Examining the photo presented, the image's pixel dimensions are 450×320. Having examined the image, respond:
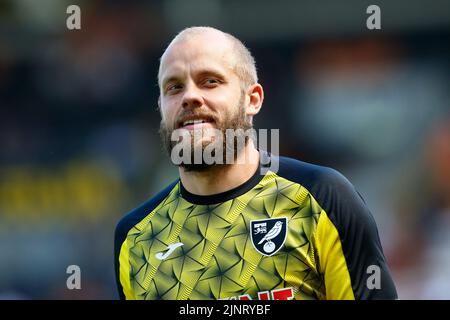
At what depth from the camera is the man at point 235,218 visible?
2561 mm

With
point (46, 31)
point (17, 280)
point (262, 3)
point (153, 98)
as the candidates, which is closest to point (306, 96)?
point (262, 3)

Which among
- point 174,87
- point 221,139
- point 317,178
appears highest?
point 174,87

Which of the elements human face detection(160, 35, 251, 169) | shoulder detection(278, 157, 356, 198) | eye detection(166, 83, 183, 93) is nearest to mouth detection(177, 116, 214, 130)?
human face detection(160, 35, 251, 169)

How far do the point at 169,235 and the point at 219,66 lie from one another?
77 centimetres

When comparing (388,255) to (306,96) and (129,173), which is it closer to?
(306,96)

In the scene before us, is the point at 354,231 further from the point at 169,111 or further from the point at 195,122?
the point at 169,111

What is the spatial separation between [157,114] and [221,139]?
483 centimetres

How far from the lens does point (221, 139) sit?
9.00 ft

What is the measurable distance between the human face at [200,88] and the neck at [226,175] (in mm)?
75

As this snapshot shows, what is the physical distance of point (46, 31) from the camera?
7848 millimetres

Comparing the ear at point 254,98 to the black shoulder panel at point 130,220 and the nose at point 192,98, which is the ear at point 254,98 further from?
the black shoulder panel at point 130,220

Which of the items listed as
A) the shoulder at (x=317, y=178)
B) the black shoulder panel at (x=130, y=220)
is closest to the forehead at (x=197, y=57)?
the shoulder at (x=317, y=178)

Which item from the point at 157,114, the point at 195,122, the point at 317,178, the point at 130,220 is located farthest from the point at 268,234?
the point at 157,114

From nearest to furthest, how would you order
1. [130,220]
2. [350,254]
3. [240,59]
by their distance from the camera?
[350,254]
[240,59]
[130,220]
